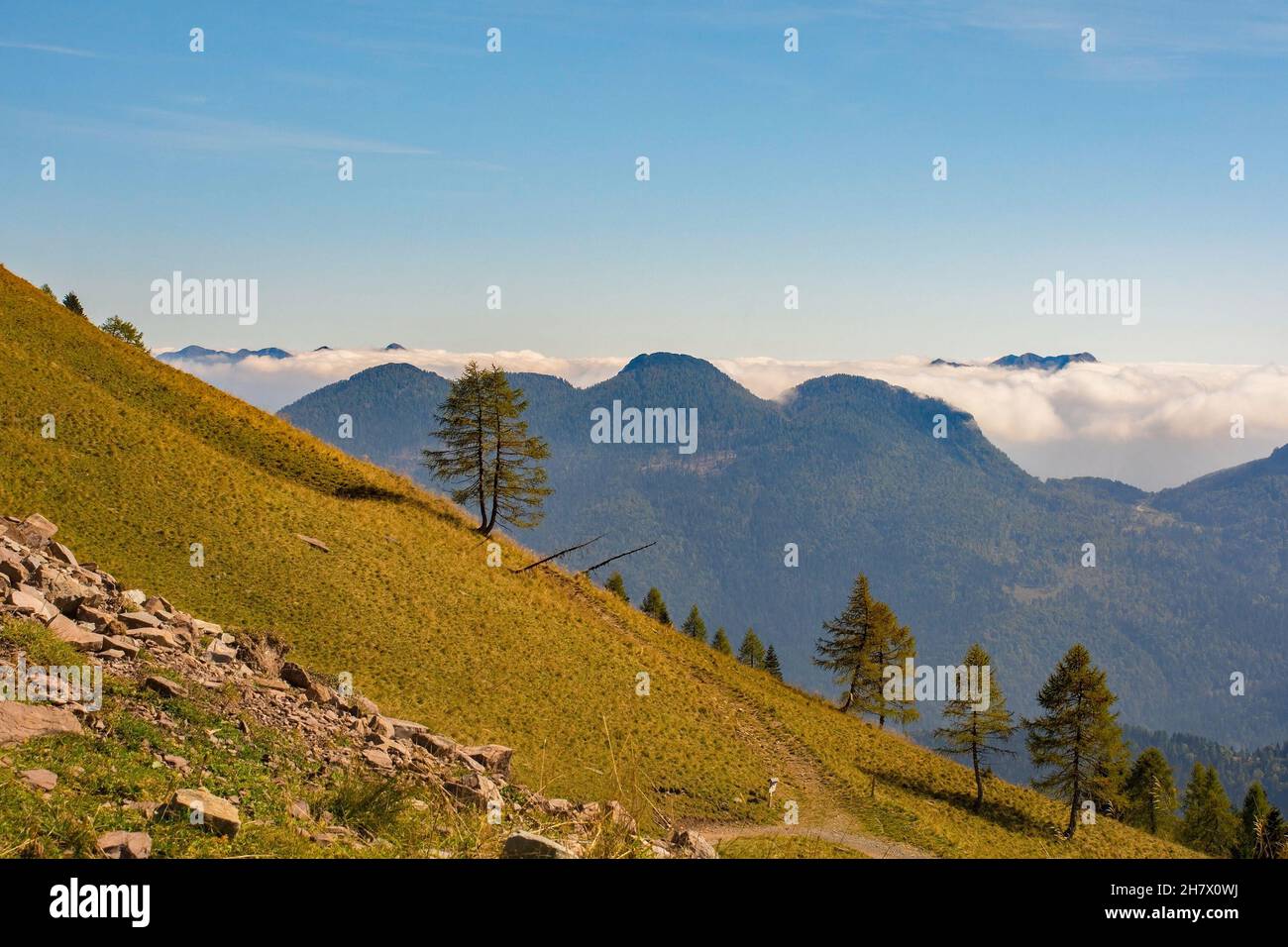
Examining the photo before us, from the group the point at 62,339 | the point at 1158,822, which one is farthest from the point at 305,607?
the point at 1158,822

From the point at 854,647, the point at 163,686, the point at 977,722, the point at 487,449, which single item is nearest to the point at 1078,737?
the point at 977,722

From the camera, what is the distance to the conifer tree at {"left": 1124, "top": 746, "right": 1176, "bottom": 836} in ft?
283

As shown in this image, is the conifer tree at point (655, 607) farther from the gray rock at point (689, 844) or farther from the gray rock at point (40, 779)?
the gray rock at point (40, 779)

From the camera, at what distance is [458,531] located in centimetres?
6412

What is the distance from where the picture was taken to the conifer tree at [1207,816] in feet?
285

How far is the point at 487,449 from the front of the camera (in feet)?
212

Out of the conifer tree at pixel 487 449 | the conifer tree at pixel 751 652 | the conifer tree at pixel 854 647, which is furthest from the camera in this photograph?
the conifer tree at pixel 751 652

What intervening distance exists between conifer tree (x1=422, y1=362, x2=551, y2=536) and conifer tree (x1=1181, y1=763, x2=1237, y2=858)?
70835 millimetres

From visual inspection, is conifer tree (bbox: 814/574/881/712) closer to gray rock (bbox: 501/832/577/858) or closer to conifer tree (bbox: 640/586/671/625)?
conifer tree (bbox: 640/586/671/625)

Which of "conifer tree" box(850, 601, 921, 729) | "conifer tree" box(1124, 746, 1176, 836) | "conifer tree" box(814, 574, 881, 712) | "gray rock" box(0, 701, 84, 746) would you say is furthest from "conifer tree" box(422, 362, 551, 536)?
"conifer tree" box(1124, 746, 1176, 836)

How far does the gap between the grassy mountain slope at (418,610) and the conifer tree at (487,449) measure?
3.34 m

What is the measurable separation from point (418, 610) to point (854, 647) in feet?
131

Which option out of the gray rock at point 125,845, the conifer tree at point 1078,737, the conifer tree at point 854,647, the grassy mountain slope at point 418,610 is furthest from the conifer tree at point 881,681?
the gray rock at point 125,845
